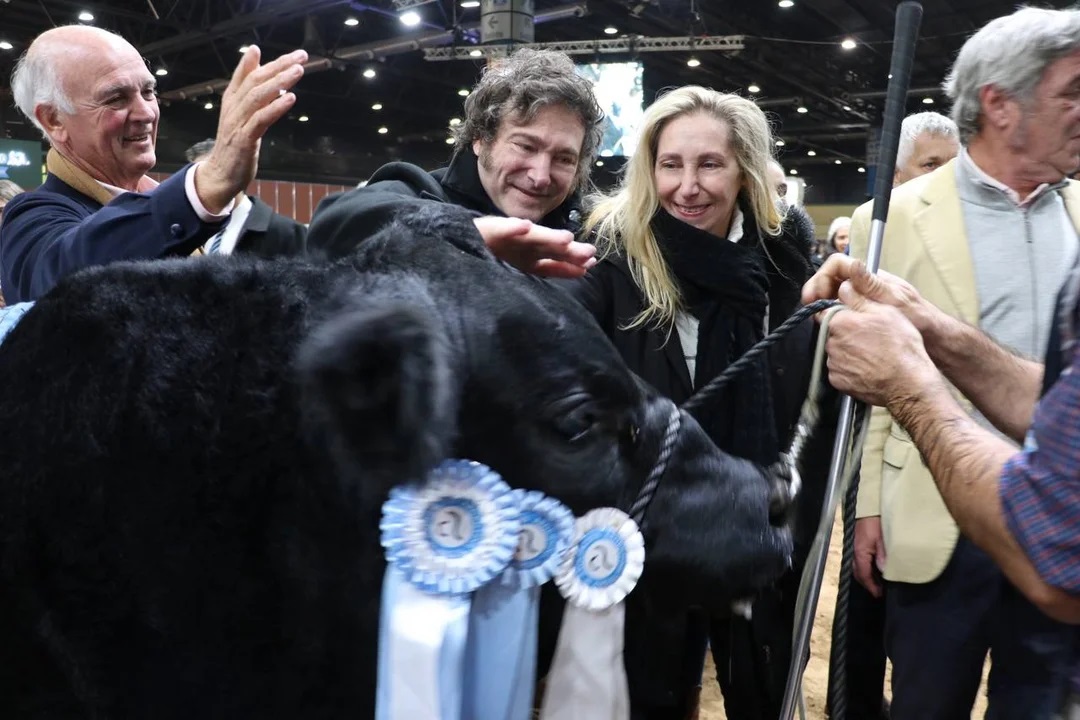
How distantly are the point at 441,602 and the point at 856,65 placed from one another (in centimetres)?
1768

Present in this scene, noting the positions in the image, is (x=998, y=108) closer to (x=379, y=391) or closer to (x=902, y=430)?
(x=902, y=430)

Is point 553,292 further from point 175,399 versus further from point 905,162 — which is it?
point 905,162

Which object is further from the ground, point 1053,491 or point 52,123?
point 52,123

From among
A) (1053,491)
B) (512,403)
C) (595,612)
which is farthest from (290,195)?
(1053,491)

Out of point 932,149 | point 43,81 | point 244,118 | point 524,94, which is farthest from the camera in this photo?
point 932,149

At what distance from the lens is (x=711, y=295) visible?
2037mm

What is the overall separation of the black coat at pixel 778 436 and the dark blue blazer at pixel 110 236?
0.91m

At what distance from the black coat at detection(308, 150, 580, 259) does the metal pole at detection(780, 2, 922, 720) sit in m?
0.82

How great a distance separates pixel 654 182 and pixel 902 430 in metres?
0.90

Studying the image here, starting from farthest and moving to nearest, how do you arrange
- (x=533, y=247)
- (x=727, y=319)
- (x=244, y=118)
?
(x=727, y=319)
(x=533, y=247)
(x=244, y=118)

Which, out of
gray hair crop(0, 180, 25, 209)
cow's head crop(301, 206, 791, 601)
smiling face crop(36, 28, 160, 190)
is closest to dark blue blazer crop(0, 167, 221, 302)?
smiling face crop(36, 28, 160, 190)

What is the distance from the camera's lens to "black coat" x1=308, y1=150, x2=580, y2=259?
4.98 feet

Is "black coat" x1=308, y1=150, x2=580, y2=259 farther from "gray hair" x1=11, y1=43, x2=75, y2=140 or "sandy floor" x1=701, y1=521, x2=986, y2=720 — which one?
"sandy floor" x1=701, y1=521, x2=986, y2=720

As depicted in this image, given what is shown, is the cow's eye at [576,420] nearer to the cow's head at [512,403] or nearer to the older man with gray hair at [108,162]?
the cow's head at [512,403]
